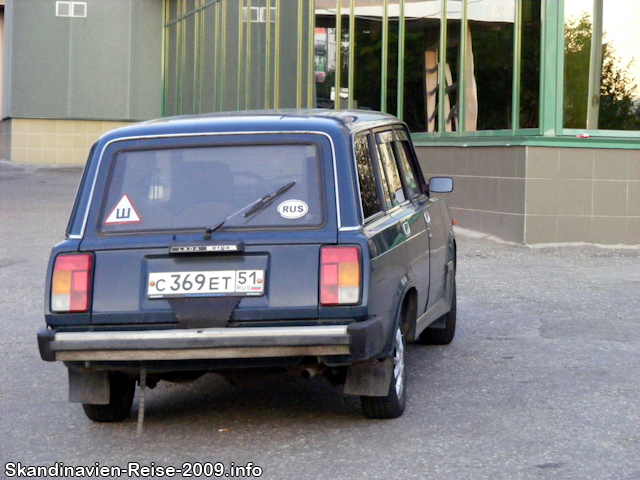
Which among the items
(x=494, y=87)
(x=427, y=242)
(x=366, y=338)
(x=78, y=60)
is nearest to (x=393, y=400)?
(x=366, y=338)

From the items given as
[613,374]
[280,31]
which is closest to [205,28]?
[280,31]

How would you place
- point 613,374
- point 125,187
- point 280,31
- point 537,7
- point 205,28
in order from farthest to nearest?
1. point 205,28
2. point 280,31
3. point 537,7
4. point 613,374
5. point 125,187

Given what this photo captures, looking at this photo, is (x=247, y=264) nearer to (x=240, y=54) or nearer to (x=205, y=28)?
(x=240, y=54)

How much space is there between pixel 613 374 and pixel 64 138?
88.0 feet

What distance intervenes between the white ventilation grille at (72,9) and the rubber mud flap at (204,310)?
27.8 m

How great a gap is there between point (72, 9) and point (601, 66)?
840 inches

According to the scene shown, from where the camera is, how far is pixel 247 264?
201 inches

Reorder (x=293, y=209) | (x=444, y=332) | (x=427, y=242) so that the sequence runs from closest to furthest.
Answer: (x=293, y=209) → (x=427, y=242) → (x=444, y=332)

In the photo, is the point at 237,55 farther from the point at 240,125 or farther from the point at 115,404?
the point at 115,404

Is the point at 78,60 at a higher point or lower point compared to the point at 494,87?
higher

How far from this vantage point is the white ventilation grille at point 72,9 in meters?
31.2

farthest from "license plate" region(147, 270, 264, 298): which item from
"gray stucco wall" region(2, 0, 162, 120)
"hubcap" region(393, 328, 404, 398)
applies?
"gray stucco wall" region(2, 0, 162, 120)

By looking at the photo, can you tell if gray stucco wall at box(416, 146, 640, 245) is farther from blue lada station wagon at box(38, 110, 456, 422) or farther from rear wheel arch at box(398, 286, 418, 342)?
blue lada station wagon at box(38, 110, 456, 422)

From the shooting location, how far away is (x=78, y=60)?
3127 centimetres
